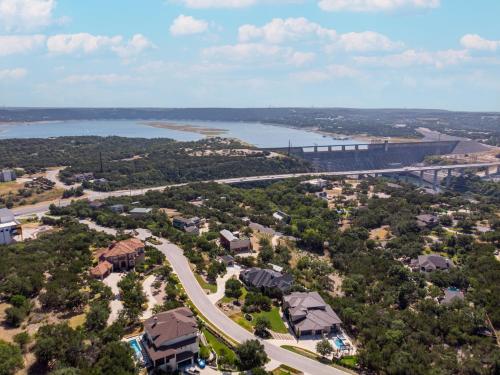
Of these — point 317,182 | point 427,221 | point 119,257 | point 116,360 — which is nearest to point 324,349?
point 116,360

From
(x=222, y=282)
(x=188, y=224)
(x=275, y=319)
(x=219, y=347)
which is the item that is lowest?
(x=275, y=319)

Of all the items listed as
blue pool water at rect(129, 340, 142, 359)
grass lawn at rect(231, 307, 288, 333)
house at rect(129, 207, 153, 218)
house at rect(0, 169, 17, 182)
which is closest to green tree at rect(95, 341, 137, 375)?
blue pool water at rect(129, 340, 142, 359)

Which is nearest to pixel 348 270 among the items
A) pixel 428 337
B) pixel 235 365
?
pixel 428 337

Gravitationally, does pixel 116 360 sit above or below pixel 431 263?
above

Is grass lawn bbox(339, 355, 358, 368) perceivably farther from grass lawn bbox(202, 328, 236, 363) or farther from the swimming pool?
the swimming pool

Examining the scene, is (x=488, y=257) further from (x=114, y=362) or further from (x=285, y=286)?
(x=114, y=362)

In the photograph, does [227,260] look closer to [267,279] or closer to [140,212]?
[267,279]

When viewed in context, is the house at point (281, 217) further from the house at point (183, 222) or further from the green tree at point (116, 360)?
the green tree at point (116, 360)

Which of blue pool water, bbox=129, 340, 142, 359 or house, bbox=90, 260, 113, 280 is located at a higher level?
house, bbox=90, 260, 113, 280
